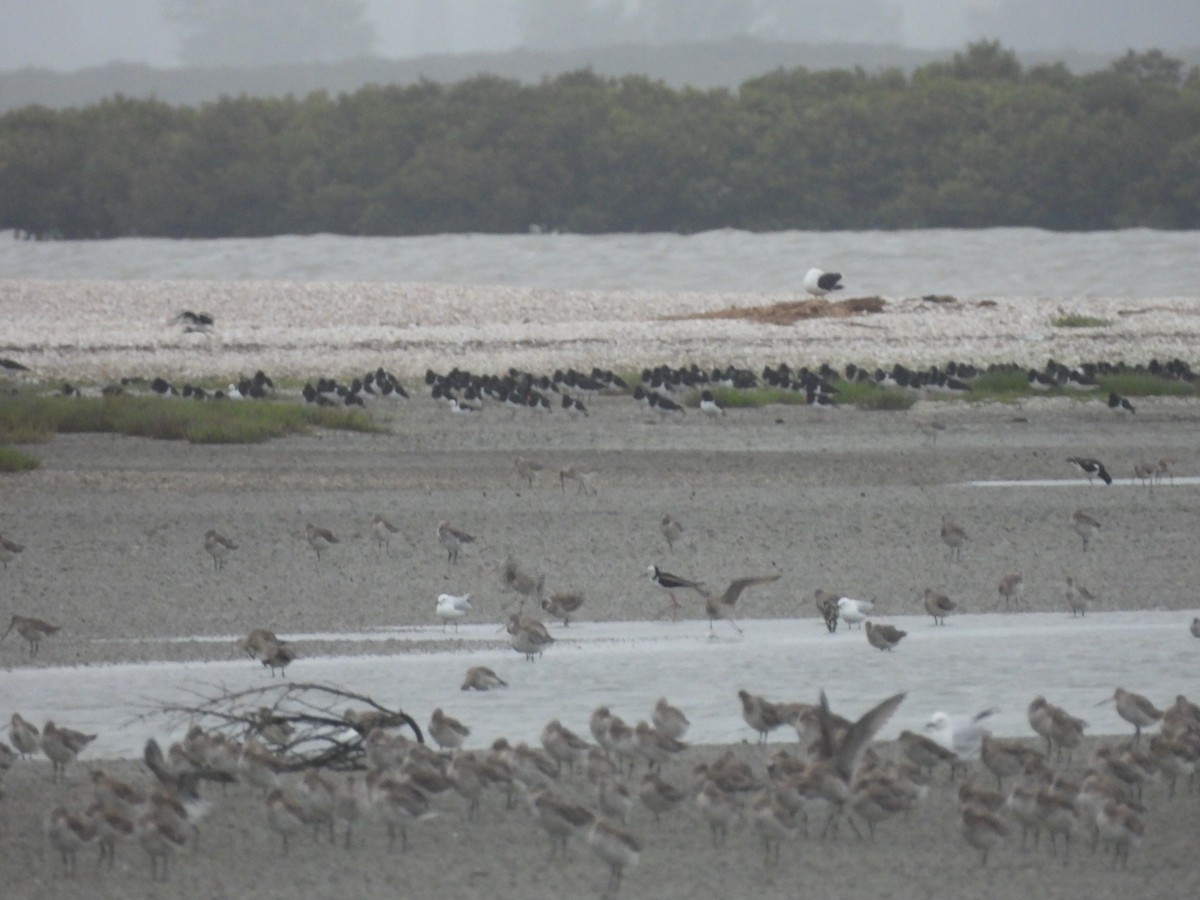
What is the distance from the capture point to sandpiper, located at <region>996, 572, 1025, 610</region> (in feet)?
45.3

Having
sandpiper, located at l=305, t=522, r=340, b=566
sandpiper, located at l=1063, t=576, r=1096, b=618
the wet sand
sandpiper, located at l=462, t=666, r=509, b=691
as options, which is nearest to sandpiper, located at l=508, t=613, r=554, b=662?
sandpiper, located at l=462, t=666, r=509, b=691

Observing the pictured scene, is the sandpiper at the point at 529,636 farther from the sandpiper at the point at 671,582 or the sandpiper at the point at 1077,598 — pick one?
the sandpiper at the point at 1077,598

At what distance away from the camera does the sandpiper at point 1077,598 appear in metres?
13.6

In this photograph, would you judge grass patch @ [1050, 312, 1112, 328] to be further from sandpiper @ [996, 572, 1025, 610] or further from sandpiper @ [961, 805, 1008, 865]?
Answer: sandpiper @ [961, 805, 1008, 865]

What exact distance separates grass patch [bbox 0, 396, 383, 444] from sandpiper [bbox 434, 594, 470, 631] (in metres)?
9.61

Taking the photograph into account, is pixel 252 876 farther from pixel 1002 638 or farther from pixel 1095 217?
pixel 1095 217

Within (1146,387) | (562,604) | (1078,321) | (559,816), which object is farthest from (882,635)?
(1078,321)

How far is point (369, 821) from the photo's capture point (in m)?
8.96

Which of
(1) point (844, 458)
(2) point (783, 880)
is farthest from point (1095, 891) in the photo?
(1) point (844, 458)

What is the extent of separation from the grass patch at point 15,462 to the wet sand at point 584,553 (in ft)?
0.45

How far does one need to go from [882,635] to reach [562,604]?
2203 mm

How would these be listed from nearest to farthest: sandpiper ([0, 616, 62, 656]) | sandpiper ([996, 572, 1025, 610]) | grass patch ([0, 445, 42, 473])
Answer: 1. sandpiper ([0, 616, 62, 656])
2. sandpiper ([996, 572, 1025, 610])
3. grass patch ([0, 445, 42, 473])

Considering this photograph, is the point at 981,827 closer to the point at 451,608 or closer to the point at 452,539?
the point at 451,608

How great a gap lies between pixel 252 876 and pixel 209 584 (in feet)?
22.5
